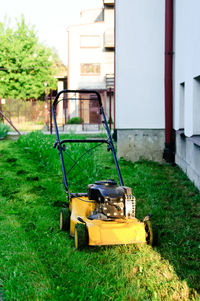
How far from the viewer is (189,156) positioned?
5992 mm

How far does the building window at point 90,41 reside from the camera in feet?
109

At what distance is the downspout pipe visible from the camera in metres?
7.48

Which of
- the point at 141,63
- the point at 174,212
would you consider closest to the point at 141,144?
the point at 141,63

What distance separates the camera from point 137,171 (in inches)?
275

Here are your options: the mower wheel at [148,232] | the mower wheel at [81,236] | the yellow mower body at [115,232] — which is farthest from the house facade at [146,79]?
the mower wheel at [81,236]

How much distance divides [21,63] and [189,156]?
28382 millimetres

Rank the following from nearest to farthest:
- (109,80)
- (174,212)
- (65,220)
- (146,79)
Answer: (65,220) → (174,212) → (146,79) → (109,80)

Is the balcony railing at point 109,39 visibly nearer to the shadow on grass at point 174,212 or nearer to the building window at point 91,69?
the building window at point 91,69

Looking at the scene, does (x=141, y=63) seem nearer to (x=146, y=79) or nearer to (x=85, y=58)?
(x=146, y=79)

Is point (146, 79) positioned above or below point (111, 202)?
above

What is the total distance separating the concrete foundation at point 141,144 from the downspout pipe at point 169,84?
261 mm

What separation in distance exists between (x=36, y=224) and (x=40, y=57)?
30.4 meters

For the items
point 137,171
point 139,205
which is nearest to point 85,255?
point 139,205

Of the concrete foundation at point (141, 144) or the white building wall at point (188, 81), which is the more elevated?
the white building wall at point (188, 81)
